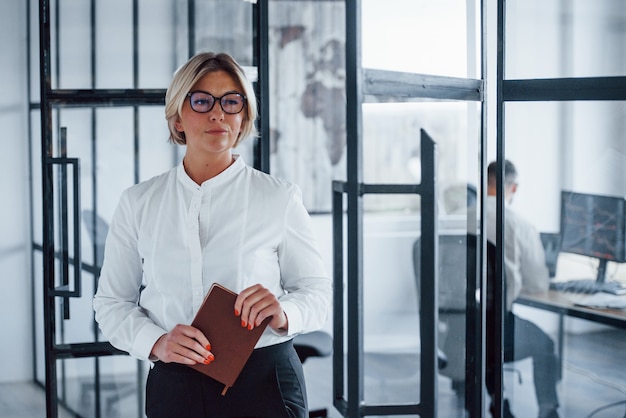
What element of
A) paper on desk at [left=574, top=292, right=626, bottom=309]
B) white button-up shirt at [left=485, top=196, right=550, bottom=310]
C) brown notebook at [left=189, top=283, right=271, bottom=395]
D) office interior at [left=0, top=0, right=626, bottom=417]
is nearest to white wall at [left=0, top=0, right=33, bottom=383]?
office interior at [left=0, top=0, right=626, bottom=417]

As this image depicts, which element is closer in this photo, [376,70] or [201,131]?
[201,131]

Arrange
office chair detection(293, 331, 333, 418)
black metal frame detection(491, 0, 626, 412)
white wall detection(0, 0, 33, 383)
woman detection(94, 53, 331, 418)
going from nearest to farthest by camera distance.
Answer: woman detection(94, 53, 331, 418)
black metal frame detection(491, 0, 626, 412)
office chair detection(293, 331, 333, 418)
white wall detection(0, 0, 33, 383)


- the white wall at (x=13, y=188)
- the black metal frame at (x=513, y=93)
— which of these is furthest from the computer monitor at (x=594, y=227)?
the white wall at (x=13, y=188)

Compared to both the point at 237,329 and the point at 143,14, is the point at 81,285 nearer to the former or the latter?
the point at 143,14

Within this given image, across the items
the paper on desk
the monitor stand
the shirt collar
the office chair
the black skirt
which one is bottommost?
the office chair

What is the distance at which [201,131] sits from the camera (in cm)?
170

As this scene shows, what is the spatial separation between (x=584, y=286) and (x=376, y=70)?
1037 mm

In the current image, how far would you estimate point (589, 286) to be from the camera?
2.65m

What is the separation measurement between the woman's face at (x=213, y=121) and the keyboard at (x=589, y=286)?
4.69 feet

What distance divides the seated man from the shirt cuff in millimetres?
1449

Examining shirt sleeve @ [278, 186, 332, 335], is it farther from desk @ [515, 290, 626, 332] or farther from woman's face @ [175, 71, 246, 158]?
desk @ [515, 290, 626, 332]

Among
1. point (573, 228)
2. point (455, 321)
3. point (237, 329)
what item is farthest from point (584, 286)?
point (237, 329)

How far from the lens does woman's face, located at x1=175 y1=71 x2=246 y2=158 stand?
1.69 meters

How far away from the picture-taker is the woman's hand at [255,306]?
1.52m
